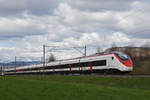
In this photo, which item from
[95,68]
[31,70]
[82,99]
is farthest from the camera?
[31,70]

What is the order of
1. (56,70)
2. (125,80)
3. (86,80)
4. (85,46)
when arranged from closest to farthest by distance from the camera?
(125,80) → (86,80) → (85,46) → (56,70)

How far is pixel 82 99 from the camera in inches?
471

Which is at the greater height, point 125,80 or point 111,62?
point 111,62

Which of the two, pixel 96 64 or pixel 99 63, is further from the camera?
pixel 96 64

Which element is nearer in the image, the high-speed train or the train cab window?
the high-speed train

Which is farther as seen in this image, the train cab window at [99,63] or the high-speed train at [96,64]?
the train cab window at [99,63]

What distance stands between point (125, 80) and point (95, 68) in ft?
37.0

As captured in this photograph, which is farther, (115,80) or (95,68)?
(95,68)

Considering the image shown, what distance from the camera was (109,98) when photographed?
40.5 ft

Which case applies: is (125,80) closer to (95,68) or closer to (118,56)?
(118,56)

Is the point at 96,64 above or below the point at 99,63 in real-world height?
below

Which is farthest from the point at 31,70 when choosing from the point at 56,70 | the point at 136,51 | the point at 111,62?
the point at 111,62

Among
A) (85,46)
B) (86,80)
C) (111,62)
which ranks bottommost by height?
(86,80)

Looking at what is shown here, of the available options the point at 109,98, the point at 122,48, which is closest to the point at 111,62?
the point at 109,98
